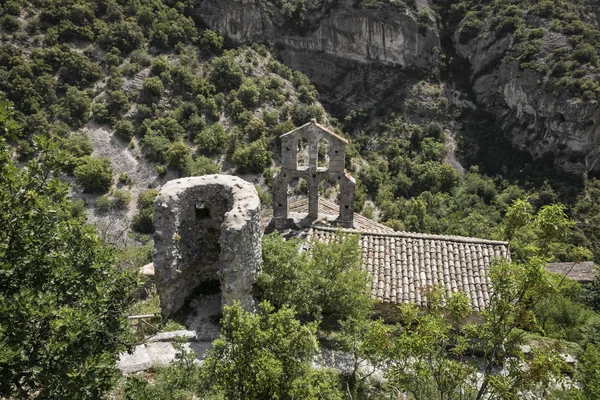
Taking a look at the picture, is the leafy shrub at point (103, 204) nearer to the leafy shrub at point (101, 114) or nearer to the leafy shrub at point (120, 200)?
the leafy shrub at point (120, 200)

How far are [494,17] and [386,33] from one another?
1612 centimetres

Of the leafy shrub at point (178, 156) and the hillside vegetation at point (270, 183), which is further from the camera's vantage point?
the leafy shrub at point (178, 156)

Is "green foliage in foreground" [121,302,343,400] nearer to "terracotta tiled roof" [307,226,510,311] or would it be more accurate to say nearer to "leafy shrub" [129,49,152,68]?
"terracotta tiled roof" [307,226,510,311]

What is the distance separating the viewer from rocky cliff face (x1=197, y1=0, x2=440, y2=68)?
215ft

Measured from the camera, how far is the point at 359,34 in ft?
221

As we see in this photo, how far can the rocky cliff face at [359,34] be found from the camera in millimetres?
65438

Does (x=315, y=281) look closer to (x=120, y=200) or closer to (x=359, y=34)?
(x=120, y=200)

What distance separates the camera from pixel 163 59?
52.1 metres

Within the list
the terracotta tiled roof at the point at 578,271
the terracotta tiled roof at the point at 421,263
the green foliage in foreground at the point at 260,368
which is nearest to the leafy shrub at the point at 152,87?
the terracotta tiled roof at the point at 421,263

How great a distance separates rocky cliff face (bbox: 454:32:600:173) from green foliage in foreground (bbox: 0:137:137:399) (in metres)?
58.2

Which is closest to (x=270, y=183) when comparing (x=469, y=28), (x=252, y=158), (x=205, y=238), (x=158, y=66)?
(x=252, y=158)

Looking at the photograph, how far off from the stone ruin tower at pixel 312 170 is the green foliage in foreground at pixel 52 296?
341 inches

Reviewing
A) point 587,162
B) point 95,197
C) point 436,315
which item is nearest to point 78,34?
point 95,197

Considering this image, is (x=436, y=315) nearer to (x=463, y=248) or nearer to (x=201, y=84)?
(x=463, y=248)
